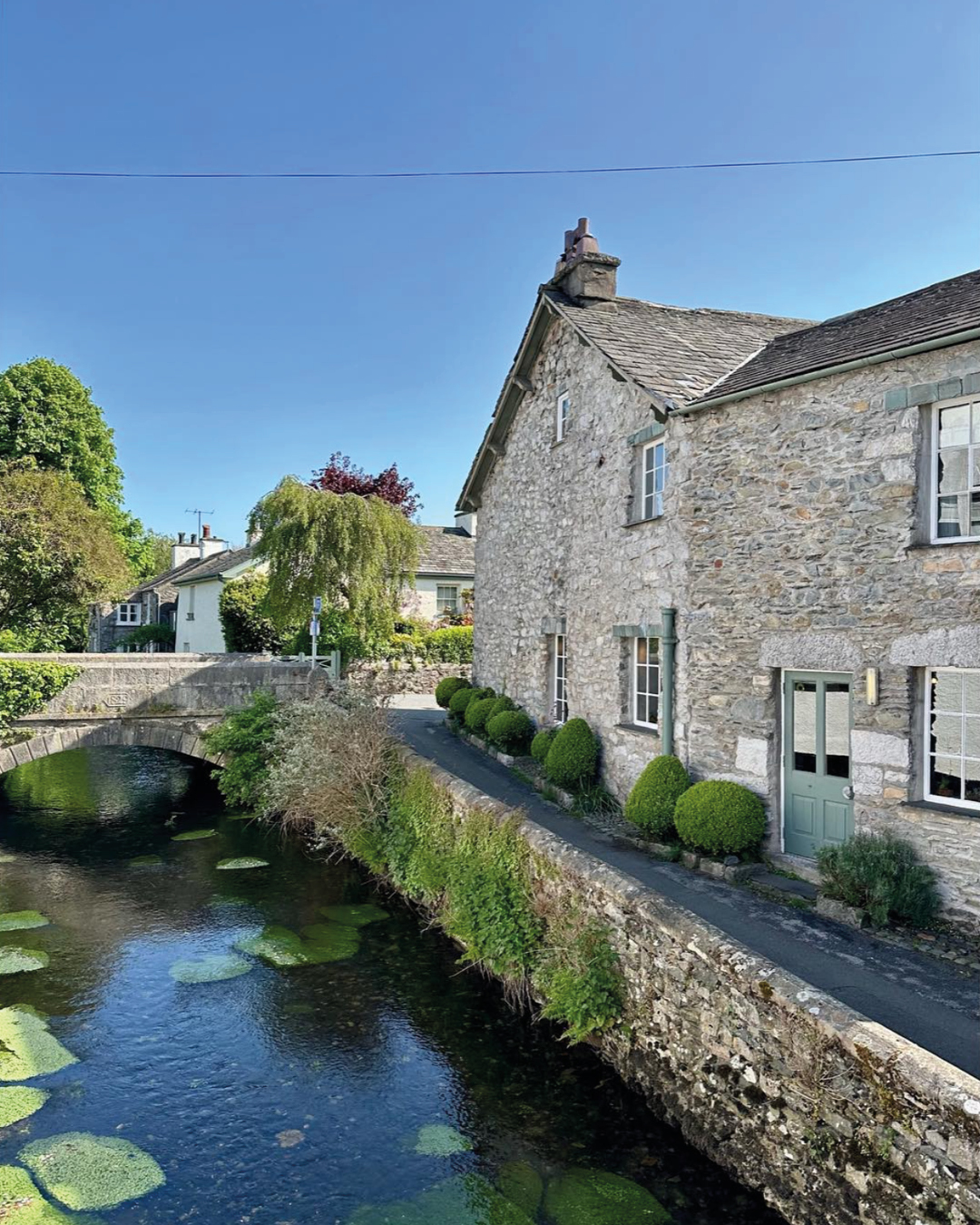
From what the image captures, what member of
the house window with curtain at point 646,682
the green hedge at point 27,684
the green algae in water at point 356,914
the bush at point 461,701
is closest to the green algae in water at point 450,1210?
the green algae in water at point 356,914

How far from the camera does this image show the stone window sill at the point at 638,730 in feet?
40.1

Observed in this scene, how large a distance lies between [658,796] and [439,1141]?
5.22 meters

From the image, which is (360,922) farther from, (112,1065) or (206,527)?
(206,527)

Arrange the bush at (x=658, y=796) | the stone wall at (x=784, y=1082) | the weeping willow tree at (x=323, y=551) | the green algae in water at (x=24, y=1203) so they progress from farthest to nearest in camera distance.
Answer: the weeping willow tree at (x=323, y=551), the bush at (x=658, y=796), the green algae in water at (x=24, y=1203), the stone wall at (x=784, y=1082)

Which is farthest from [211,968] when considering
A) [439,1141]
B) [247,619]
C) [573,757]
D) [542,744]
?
[247,619]

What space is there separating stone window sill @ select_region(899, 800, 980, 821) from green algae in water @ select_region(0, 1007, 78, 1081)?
28.3 ft

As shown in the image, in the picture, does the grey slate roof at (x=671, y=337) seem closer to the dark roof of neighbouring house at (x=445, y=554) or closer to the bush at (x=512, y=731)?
the bush at (x=512, y=731)

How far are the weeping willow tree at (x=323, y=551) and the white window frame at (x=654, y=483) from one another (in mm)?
13085

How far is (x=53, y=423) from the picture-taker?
103 feet

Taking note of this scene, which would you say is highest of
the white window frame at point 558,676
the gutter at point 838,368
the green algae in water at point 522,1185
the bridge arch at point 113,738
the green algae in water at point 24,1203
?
the gutter at point 838,368

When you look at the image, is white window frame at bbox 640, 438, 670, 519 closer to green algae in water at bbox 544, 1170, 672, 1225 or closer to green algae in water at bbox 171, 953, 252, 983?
green algae in water at bbox 171, 953, 252, 983

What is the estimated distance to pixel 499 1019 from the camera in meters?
8.98

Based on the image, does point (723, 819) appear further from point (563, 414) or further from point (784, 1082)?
point (563, 414)

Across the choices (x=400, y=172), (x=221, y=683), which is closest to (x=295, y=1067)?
(x=221, y=683)
